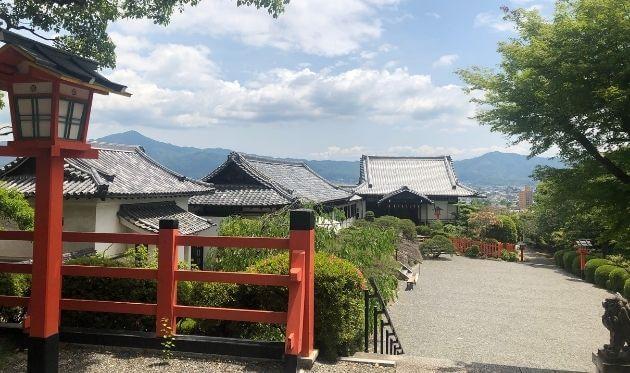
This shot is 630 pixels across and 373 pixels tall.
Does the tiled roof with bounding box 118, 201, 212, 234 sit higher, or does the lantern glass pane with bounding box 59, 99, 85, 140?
the lantern glass pane with bounding box 59, 99, 85, 140

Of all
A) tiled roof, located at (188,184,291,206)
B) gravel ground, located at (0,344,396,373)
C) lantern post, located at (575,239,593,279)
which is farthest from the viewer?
lantern post, located at (575,239,593,279)

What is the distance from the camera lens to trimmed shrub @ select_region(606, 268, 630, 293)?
16484 mm

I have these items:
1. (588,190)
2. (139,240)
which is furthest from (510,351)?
(139,240)

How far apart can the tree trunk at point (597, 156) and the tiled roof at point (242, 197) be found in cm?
1320

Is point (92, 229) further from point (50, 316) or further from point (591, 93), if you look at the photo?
point (591, 93)

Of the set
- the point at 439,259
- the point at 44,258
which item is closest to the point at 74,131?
the point at 44,258

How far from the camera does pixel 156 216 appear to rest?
15656mm

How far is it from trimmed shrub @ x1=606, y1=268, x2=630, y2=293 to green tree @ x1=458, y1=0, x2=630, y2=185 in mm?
11862

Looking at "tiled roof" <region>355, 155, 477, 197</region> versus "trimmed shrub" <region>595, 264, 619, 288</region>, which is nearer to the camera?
"trimmed shrub" <region>595, 264, 619, 288</region>

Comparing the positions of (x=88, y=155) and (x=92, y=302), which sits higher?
(x=88, y=155)

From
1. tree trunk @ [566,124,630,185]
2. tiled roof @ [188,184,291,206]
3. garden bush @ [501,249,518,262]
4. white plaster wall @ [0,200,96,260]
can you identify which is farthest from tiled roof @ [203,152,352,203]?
tree trunk @ [566,124,630,185]

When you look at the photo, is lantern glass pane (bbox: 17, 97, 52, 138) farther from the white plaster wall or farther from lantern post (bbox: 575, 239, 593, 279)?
lantern post (bbox: 575, 239, 593, 279)

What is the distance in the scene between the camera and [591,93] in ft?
20.4

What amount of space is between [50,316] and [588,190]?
7.05 m
